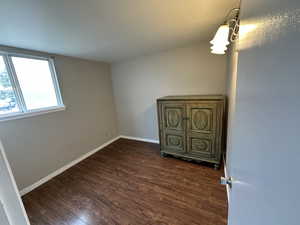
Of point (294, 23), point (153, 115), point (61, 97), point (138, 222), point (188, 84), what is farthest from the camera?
point (153, 115)

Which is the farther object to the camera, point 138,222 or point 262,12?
point 138,222

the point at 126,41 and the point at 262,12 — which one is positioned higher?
the point at 126,41

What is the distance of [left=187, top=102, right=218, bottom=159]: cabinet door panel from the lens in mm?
2061

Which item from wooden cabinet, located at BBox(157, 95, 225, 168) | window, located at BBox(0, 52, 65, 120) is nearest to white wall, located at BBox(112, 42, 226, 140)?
wooden cabinet, located at BBox(157, 95, 225, 168)

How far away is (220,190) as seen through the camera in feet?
5.77

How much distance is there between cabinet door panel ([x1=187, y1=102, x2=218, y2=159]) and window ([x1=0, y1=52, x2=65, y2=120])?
8.33ft

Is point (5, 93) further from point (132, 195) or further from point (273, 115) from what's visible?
point (273, 115)

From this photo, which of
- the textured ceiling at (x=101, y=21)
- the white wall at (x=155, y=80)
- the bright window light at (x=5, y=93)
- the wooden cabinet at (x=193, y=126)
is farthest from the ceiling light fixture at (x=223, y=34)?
the bright window light at (x=5, y=93)

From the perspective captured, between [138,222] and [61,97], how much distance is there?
250cm

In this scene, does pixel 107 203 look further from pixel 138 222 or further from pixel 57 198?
pixel 57 198

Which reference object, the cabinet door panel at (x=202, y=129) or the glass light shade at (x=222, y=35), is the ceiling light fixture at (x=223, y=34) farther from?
the cabinet door panel at (x=202, y=129)

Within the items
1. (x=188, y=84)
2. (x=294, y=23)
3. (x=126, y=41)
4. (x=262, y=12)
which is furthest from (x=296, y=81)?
(x=188, y=84)

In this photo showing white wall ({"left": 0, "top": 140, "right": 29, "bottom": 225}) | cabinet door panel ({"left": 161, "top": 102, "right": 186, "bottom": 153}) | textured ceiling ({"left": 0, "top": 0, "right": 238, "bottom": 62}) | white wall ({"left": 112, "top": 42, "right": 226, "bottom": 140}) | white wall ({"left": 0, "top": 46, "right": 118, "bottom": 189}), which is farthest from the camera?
white wall ({"left": 112, "top": 42, "right": 226, "bottom": 140})

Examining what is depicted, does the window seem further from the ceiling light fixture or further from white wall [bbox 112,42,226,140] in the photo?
the ceiling light fixture
